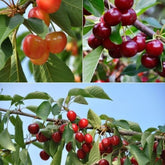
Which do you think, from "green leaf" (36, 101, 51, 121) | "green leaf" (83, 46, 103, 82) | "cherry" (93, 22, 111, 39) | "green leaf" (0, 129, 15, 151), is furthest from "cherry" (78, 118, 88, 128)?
"cherry" (93, 22, 111, 39)

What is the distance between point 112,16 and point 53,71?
268mm

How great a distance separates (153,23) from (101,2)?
227 millimetres

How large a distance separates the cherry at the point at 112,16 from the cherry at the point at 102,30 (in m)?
0.02

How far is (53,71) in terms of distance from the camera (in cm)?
88

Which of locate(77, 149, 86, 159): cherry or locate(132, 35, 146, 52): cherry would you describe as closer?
locate(132, 35, 146, 52): cherry

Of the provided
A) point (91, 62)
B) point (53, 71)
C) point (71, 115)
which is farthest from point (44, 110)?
point (91, 62)

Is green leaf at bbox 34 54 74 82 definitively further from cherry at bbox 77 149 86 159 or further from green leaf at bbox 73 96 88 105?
cherry at bbox 77 149 86 159

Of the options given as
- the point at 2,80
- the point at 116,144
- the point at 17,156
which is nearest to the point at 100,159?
the point at 116,144

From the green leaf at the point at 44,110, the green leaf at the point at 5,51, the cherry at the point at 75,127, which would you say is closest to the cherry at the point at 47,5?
the green leaf at the point at 5,51

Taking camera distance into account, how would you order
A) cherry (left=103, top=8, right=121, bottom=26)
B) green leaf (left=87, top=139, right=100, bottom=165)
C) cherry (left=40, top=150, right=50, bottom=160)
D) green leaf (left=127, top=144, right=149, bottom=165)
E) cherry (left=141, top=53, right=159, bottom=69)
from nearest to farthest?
cherry (left=103, top=8, right=121, bottom=26), cherry (left=141, top=53, right=159, bottom=69), green leaf (left=127, top=144, right=149, bottom=165), green leaf (left=87, top=139, right=100, bottom=165), cherry (left=40, top=150, right=50, bottom=160)

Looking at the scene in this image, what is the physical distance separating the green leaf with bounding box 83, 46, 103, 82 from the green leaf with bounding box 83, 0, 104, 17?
0.10m

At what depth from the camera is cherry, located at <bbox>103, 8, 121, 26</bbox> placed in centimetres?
69

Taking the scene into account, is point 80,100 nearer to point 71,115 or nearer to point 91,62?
point 71,115

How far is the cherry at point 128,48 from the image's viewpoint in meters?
0.73
